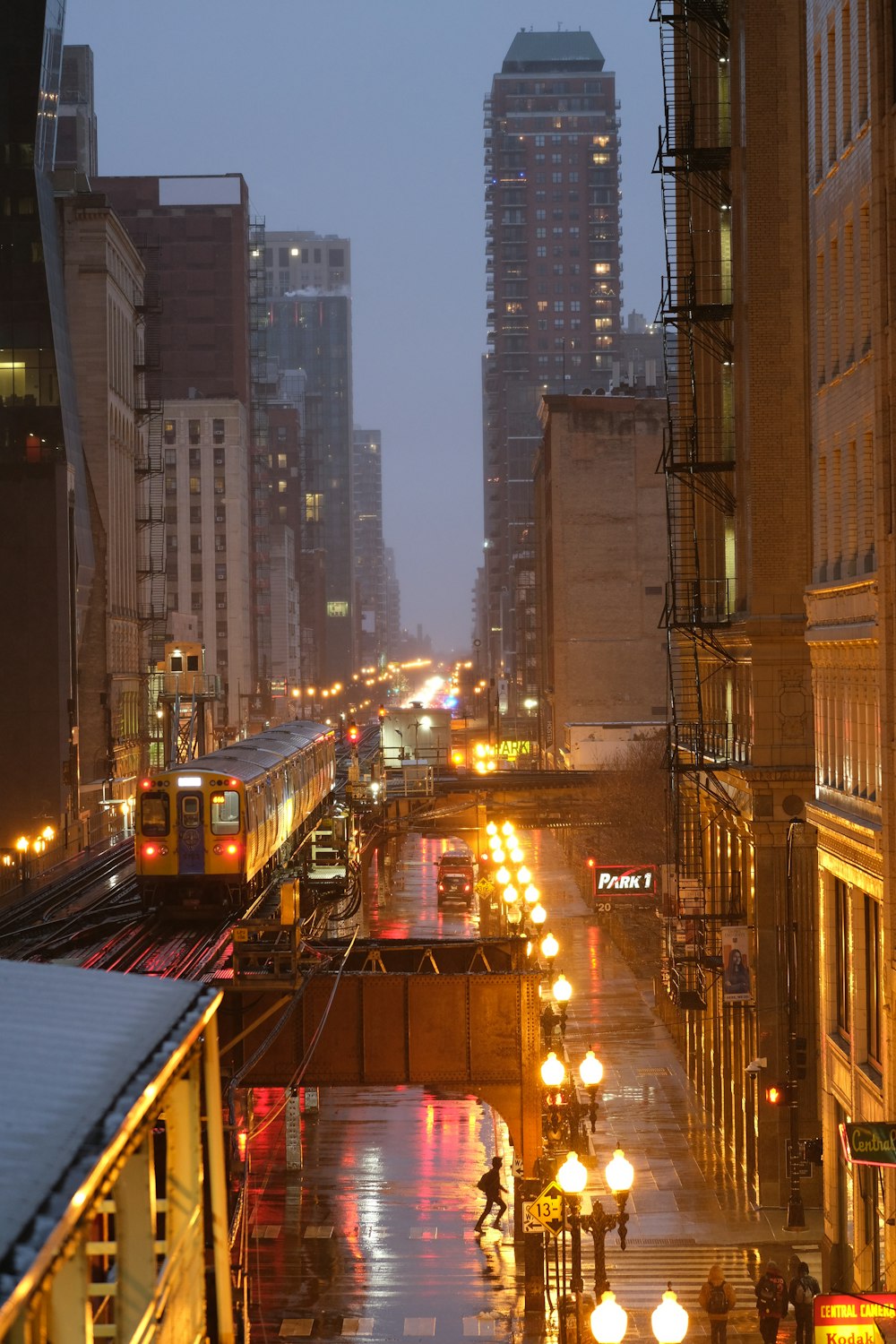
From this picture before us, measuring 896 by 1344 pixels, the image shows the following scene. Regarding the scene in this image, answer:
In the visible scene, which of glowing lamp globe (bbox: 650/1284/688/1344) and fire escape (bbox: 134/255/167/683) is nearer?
glowing lamp globe (bbox: 650/1284/688/1344)

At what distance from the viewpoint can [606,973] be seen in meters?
52.4

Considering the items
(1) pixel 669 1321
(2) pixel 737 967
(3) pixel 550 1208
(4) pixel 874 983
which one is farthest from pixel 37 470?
(1) pixel 669 1321

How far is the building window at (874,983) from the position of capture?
2144 centimetres

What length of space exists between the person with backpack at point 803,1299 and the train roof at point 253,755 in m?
14.4

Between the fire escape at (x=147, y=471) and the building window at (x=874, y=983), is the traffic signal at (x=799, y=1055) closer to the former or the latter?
the building window at (x=874, y=983)

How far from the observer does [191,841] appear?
32031 millimetres

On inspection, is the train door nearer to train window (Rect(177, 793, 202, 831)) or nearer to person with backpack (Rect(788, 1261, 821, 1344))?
train window (Rect(177, 793, 202, 831))

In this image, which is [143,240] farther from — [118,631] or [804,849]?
[804,849]

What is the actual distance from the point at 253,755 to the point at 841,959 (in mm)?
16637

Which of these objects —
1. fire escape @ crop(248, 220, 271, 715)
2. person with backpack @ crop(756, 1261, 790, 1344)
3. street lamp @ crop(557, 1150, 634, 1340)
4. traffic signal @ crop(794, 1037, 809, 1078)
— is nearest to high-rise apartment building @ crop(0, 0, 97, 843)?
traffic signal @ crop(794, 1037, 809, 1078)

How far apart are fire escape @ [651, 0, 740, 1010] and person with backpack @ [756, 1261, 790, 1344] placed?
8727mm

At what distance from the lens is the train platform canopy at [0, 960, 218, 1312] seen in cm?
530

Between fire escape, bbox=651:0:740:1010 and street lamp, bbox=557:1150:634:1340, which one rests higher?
fire escape, bbox=651:0:740:1010

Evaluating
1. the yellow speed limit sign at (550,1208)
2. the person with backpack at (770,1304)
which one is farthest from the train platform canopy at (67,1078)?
the person with backpack at (770,1304)
